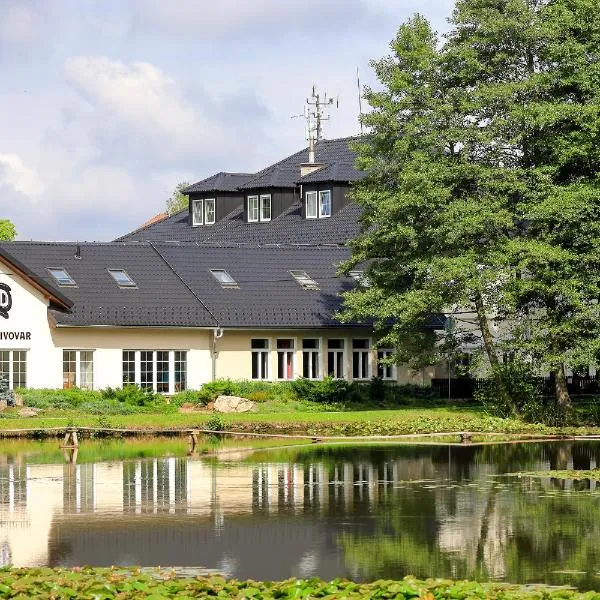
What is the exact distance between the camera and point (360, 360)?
65.6 meters

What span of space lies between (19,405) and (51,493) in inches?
829

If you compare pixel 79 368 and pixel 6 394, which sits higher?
pixel 79 368

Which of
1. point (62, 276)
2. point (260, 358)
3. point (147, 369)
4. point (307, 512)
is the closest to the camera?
point (307, 512)

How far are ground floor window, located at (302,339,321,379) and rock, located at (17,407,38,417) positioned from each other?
608 inches

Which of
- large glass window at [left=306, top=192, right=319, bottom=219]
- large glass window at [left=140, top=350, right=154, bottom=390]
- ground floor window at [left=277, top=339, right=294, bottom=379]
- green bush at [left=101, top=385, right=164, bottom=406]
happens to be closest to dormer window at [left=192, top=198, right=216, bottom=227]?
large glass window at [left=306, top=192, right=319, bottom=219]

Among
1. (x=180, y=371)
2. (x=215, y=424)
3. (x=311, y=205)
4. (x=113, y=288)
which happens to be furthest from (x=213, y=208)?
(x=215, y=424)

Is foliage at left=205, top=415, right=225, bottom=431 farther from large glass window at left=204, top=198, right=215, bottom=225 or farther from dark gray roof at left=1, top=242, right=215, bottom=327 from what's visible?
large glass window at left=204, top=198, right=215, bottom=225

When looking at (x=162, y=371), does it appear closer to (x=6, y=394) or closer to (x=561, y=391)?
(x=6, y=394)

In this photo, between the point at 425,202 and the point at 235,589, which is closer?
the point at 235,589

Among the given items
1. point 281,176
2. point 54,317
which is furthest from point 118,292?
point 281,176

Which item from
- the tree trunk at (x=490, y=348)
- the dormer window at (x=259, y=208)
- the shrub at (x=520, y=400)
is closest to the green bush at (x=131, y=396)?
the shrub at (x=520, y=400)

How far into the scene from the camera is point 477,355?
52656 millimetres

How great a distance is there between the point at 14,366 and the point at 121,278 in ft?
23.3

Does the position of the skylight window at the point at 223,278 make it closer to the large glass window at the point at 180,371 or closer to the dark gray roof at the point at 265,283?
the dark gray roof at the point at 265,283
